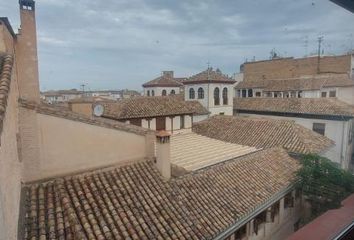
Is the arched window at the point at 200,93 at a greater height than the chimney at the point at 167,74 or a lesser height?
lesser

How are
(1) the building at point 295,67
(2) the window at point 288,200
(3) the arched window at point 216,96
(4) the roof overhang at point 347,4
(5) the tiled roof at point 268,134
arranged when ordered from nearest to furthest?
(4) the roof overhang at point 347,4
(2) the window at point 288,200
(5) the tiled roof at point 268,134
(3) the arched window at point 216,96
(1) the building at point 295,67

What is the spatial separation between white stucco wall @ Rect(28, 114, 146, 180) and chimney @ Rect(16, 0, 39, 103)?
0.94m

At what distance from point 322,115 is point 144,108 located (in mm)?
7181

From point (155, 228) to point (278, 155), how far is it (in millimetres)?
4873

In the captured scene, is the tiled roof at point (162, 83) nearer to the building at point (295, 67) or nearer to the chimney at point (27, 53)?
the building at point (295, 67)

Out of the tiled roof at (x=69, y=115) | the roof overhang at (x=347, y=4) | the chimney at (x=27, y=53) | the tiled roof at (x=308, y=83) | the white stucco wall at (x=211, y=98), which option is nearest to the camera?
the roof overhang at (x=347, y=4)

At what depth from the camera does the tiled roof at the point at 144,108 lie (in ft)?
32.7

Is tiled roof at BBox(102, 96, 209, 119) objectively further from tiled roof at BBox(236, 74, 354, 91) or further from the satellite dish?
tiled roof at BBox(236, 74, 354, 91)

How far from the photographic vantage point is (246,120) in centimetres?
1053

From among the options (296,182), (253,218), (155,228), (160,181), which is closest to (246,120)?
(296,182)

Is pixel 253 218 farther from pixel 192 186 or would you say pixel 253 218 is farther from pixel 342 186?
pixel 342 186

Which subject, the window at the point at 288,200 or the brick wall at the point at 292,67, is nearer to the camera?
the window at the point at 288,200

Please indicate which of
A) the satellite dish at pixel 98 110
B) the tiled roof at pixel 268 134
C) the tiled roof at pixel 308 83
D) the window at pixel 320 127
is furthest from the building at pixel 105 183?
the tiled roof at pixel 308 83

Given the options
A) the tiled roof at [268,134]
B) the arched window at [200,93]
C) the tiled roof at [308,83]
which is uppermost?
the tiled roof at [308,83]
